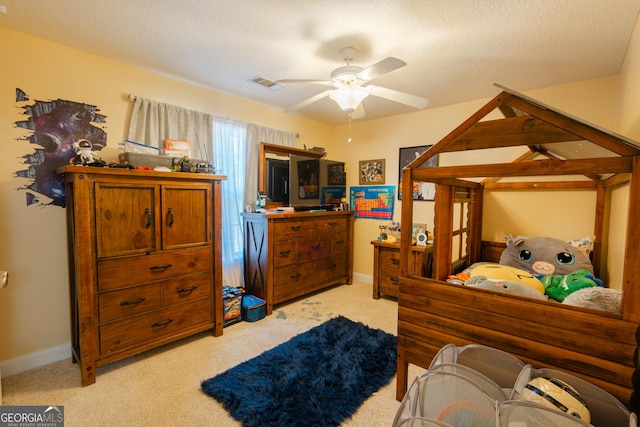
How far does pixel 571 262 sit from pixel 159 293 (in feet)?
10.9

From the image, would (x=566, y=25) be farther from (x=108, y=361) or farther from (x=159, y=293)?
(x=108, y=361)

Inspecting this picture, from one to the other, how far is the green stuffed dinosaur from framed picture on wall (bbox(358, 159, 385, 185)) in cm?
231

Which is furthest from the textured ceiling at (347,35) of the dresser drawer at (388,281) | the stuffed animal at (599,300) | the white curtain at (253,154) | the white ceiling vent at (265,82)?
the dresser drawer at (388,281)

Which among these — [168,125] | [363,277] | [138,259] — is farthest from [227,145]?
[363,277]

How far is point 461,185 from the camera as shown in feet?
7.82

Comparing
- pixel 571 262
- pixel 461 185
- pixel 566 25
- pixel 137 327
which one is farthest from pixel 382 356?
pixel 566 25

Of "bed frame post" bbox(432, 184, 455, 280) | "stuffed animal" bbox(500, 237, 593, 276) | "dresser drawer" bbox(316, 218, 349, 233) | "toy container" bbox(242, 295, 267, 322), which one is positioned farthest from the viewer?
"dresser drawer" bbox(316, 218, 349, 233)

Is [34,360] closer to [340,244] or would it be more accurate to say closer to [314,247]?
[314,247]

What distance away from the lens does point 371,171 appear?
13.7ft

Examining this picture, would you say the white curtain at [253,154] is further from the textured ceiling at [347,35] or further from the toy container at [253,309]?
the toy container at [253,309]

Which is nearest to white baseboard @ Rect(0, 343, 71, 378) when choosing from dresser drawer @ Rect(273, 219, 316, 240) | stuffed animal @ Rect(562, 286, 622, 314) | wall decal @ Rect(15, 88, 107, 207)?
wall decal @ Rect(15, 88, 107, 207)

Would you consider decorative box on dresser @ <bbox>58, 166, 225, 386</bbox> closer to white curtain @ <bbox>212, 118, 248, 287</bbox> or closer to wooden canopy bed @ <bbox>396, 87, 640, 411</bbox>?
white curtain @ <bbox>212, 118, 248, 287</bbox>

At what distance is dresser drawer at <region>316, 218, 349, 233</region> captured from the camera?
3580 millimetres

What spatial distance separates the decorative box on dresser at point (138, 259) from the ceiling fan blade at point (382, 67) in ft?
4.81
